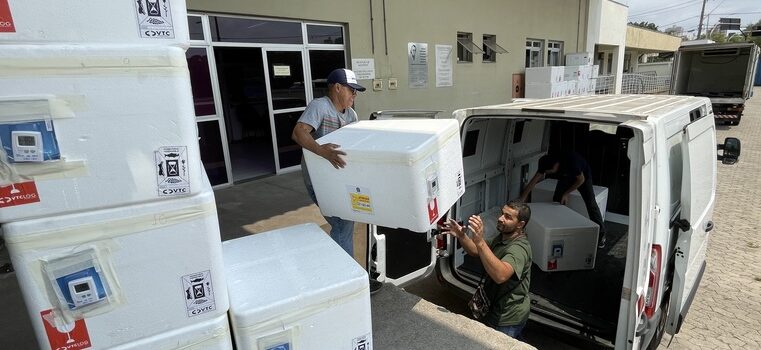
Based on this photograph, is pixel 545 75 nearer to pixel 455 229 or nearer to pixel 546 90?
pixel 546 90

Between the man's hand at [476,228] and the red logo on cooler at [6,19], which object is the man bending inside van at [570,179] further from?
the red logo on cooler at [6,19]

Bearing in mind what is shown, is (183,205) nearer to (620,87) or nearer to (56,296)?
(56,296)

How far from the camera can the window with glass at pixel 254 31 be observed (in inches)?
240

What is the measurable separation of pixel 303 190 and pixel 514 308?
14.5 ft

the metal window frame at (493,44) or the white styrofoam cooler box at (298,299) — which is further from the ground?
the metal window frame at (493,44)

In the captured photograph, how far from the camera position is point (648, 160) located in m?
1.95

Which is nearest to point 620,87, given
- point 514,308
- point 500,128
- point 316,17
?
point 316,17

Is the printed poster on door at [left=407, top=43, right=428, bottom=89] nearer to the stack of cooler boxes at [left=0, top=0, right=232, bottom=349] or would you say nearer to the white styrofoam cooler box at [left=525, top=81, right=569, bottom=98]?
the white styrofoam cooler box at [left=525, top=81, right=569, bottom=98]

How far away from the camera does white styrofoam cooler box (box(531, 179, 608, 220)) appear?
442 centimetres

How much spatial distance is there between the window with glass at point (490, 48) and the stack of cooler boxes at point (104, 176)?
453 inches

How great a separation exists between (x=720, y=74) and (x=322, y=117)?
55.9ft

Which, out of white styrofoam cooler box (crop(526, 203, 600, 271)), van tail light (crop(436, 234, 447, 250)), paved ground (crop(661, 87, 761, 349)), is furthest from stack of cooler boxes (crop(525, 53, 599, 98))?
van tail light (crop(436, 234, 447, 250))

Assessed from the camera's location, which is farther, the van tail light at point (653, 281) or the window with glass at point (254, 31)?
the window with glass at point (254, 31)

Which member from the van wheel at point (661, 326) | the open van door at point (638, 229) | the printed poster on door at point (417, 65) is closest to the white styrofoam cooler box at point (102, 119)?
the open van door at point (638, 229)
